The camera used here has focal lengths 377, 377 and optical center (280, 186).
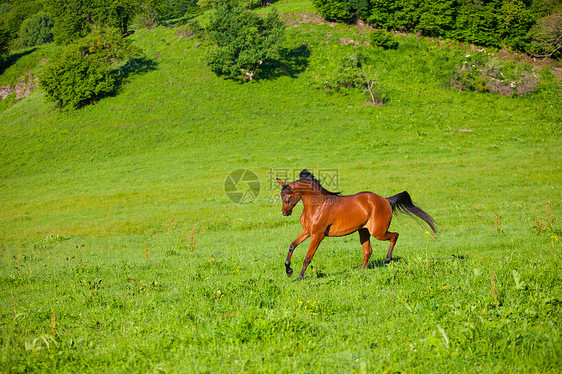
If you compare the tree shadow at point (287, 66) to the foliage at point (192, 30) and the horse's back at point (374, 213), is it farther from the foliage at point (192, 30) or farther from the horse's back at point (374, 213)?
the horse's back at point (374, 213)

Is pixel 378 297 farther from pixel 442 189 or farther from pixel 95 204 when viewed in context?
pixel 95 204

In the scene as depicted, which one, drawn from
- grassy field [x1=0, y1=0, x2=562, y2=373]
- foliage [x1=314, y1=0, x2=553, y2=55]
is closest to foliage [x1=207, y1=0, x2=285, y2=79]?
grassy field [x1=0, y1=0, x2=562, y2=373]

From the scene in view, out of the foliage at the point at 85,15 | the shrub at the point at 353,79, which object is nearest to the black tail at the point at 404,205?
the shrub at the point at 353,79

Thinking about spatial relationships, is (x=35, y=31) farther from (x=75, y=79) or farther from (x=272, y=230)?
(x=272, y=230)

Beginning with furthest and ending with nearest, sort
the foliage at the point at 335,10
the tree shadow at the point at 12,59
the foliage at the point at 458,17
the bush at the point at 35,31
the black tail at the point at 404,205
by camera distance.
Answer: the bush at the point at 35,31 < the tree shadow at the point at 12,59 < the foliage at the point at 335,10 < the foliage at the point at 458,17 < the black tail at the point at 404,205

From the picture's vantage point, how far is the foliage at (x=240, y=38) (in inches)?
2012

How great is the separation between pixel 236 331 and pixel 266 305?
4.43 ft

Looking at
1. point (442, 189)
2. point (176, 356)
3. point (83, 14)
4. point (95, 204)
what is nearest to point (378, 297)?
point (176, 356)

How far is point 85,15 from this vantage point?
2692 inches

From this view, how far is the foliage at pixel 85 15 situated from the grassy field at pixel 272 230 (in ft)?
58.0

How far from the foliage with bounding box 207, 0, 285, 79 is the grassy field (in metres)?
3.43

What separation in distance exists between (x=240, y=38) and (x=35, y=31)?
77271 millimetres

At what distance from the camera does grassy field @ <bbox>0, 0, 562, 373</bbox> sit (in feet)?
16.9

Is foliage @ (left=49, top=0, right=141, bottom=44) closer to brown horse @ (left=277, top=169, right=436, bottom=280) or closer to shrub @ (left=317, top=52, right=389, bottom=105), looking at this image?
shrub @ (left=317, top=52, right=389, bottom=105)
